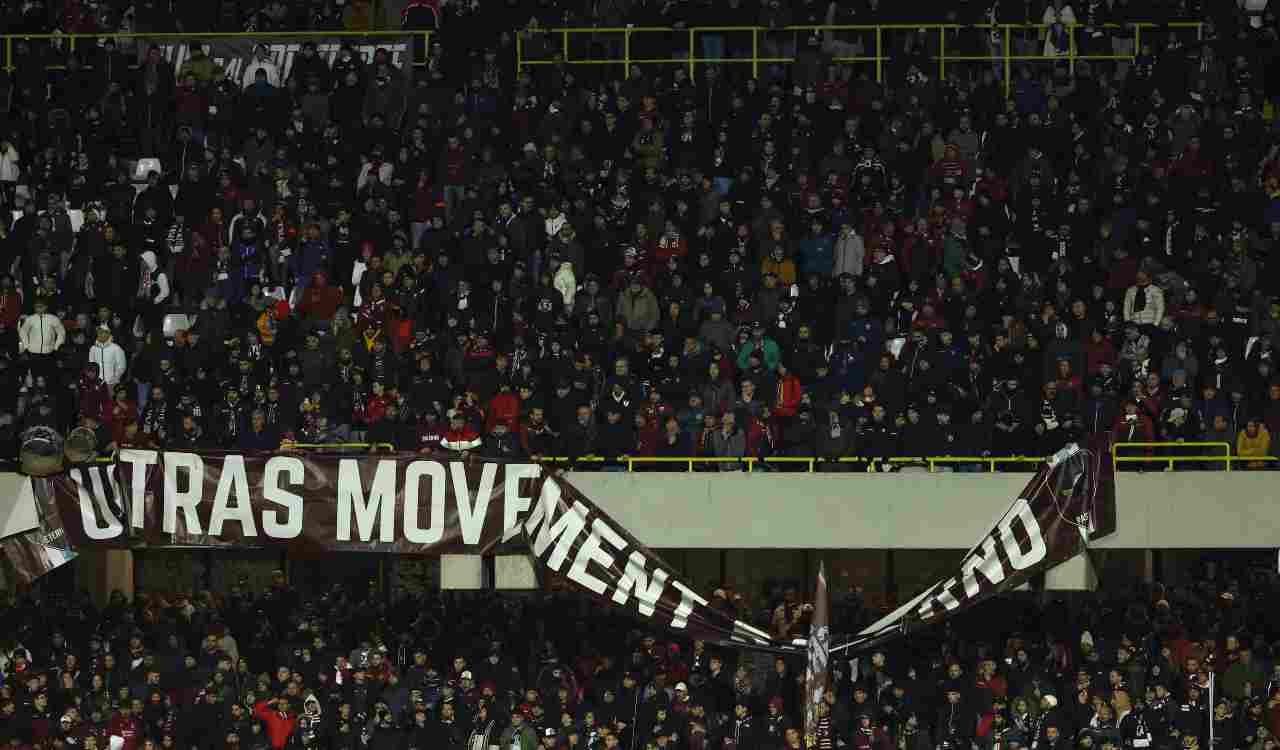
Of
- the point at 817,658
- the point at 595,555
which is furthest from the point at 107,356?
the point at 817,658

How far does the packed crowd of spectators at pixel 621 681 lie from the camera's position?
24500mm

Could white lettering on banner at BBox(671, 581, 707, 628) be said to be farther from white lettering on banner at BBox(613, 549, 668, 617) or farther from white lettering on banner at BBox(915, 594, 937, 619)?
white lettering on banner at BBox(915, 594, 937, 619)

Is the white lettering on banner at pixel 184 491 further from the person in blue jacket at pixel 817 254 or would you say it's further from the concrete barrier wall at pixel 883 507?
the person in blue jacket at pixel 817 254

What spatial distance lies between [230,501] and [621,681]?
5071 mm

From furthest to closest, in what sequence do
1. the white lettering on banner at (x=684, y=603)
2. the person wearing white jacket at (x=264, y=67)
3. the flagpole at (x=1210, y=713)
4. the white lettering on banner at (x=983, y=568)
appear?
the person wearing white jacket at (x=264, y=67) < the flagpole at (x=1210, y=713) < the white lettering on banner at (x=983, y=568) < the white lettering on banner at (x=684, y=603)

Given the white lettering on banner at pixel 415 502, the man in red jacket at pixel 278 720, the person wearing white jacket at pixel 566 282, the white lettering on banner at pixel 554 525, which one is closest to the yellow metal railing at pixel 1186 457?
the white lettering on banner at pixel 554 525

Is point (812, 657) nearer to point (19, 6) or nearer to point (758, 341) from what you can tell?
point (758, 341)

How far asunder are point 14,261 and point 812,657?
12212 mm

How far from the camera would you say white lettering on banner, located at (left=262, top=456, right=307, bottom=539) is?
22.2 metres

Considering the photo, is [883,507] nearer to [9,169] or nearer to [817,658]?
[817,658]

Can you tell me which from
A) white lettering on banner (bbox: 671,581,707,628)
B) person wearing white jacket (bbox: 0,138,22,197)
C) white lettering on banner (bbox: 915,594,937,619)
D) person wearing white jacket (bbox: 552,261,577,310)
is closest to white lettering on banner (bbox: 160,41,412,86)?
person wearing white jacket (bbox: 0,138,22,197)

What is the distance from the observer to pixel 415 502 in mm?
22141

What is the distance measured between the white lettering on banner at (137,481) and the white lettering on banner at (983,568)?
7.38 meters

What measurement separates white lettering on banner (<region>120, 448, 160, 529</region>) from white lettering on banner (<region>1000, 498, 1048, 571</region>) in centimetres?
771
